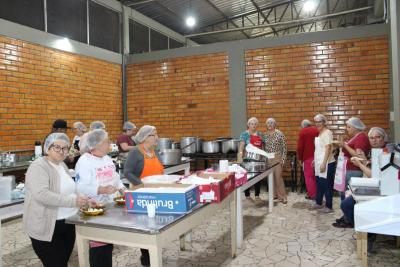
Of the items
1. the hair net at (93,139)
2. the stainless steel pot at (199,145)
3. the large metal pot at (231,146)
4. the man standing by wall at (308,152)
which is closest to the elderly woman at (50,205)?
the hair net at (93,139)

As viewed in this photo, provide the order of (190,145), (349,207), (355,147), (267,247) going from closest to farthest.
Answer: (349,207)
(267,247)
(355,147)
(190,145)

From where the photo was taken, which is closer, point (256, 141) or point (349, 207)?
point (349, 207)

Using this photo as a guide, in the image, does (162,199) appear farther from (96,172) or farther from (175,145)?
(175,145)

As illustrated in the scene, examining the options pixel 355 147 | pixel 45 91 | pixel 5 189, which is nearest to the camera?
pixel 5 189

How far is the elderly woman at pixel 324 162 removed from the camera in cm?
471

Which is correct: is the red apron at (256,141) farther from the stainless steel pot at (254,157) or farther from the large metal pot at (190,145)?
the large metal pot at (190,145)

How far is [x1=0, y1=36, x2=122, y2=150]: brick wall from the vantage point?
5402 mm

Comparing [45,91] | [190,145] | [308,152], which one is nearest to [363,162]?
[308,152]

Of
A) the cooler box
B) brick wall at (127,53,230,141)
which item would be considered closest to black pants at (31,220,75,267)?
the cooler box

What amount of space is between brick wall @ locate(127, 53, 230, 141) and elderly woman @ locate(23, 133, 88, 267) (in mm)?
4988

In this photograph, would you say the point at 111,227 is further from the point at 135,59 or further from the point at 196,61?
the point at 135,59

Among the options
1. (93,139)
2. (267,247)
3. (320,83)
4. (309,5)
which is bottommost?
(267,247)

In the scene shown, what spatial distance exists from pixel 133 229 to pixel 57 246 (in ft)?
2.26

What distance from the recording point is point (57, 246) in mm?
2279
